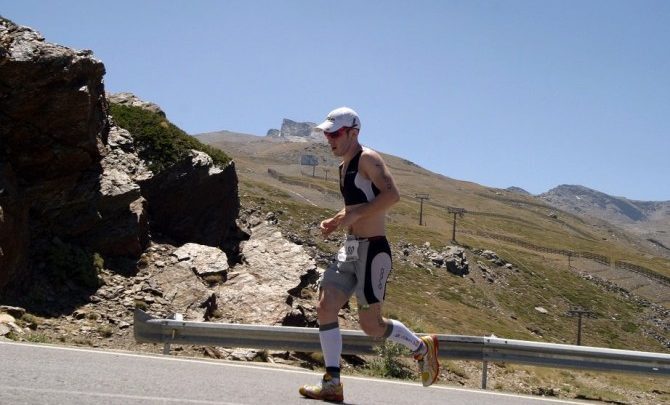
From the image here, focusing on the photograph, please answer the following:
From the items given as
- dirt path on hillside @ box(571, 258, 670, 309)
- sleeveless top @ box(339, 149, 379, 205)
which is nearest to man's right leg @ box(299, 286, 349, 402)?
sleeveless top @ box(339, 149, 379, 205)

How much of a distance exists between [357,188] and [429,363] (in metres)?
1.76

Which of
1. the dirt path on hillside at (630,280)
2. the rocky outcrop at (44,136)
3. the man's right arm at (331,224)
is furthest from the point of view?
the dirt path on hillside at (630,280)

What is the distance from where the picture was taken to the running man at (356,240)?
242 inches

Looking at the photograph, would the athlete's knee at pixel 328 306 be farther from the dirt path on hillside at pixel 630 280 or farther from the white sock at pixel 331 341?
the dirt path on hillside at pixel 630 280

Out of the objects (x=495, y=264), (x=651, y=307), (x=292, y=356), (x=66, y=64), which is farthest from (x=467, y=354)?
(x=651, y=307)

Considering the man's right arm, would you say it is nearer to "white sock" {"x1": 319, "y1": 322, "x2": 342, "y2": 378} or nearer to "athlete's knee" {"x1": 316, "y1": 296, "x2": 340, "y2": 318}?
"athlete's knee" {"x1": 316, "y1": 296, "x2": 340, "y2": 318}

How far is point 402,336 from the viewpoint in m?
6.48

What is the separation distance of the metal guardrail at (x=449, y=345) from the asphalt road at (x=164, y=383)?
0.86 m

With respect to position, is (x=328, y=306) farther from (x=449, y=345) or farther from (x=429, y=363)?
(x=449, y=345)

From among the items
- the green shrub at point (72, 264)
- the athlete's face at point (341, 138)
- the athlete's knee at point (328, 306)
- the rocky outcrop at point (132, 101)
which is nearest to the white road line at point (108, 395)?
the athlete's knee at point (328, 306)

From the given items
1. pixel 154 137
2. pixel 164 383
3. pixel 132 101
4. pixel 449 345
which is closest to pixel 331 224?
pixel 164 383

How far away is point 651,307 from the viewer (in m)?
107

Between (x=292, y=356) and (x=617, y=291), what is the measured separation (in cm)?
11298

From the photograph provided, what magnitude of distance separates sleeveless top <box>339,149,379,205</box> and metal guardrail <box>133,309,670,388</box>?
2963 mm
